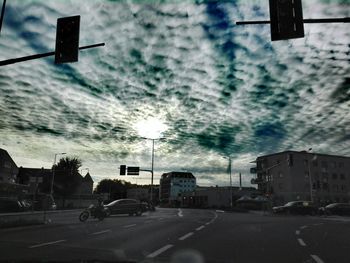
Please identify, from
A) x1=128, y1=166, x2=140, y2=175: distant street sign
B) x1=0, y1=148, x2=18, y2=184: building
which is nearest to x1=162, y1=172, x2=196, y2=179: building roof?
x1=0, y1=148, x2=18, y2=184: building

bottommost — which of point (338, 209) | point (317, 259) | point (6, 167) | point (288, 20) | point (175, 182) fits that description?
point (317, 259)

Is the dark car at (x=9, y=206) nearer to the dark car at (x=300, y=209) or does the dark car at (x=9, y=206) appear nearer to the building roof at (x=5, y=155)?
the dark car at (x=300, y=209)

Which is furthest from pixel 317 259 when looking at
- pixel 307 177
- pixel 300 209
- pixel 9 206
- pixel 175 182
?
pixel 175 182

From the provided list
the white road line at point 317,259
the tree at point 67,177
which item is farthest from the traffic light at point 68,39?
the tree at point 67,177

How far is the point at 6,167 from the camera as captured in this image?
75438 mm

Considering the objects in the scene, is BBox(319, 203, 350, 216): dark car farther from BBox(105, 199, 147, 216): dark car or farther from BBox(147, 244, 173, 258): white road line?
BBox(147, 244, 173, 258): white road line

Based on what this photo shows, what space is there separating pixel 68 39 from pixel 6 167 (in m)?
75.1

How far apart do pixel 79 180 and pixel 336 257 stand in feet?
215

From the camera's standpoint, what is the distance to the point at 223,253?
8.84 m

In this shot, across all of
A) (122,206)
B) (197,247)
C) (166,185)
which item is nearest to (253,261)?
(197,247)

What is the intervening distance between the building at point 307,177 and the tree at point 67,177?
130 ft

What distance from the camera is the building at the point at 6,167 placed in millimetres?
73419

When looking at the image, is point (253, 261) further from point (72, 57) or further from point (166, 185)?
point (166, 185)

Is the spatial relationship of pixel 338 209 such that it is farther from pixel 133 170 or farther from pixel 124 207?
pixel 133 170
